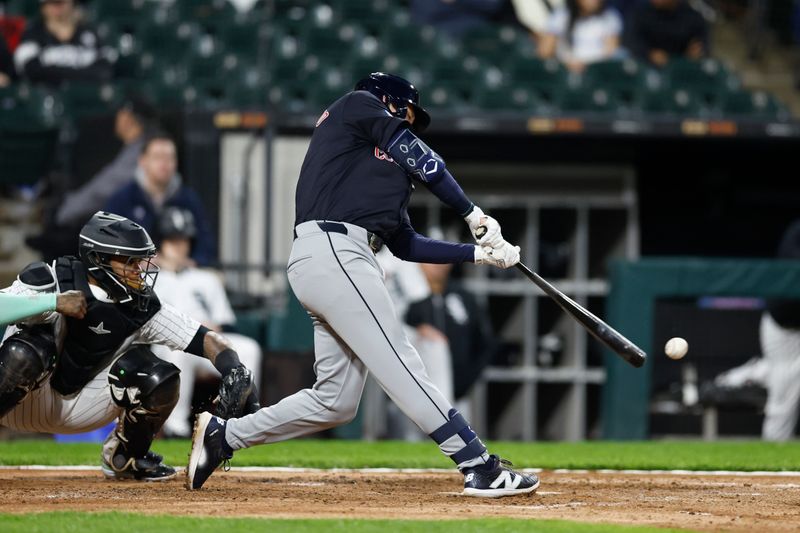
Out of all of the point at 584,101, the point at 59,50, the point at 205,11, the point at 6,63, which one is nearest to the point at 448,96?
the point at 584,101

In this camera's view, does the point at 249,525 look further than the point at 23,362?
No

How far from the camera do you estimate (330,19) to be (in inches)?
473

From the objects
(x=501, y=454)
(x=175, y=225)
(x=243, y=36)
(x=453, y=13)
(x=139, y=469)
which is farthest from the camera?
(x=453, y=13)

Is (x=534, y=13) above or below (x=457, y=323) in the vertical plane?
above

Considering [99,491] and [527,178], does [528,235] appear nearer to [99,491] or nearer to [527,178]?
[527,178]

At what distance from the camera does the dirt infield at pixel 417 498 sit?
464 centimetres

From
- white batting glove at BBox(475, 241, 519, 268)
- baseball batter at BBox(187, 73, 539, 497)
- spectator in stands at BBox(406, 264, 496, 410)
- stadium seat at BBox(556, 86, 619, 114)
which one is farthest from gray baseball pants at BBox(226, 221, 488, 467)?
stadium seat at BBox(556, 86, 619, 114)

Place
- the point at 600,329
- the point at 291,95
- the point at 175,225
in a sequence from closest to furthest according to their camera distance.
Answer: the point at 600,329
the point at 175,225
the point at 291,95

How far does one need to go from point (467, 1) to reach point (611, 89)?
1807 millimetres

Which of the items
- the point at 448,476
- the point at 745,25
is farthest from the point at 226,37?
the point at 448,476

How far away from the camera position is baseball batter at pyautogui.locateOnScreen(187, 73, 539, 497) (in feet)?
16.3

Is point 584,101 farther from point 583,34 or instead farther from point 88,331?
point 88,331

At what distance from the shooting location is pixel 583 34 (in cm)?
1222

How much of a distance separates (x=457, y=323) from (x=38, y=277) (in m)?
4.76
